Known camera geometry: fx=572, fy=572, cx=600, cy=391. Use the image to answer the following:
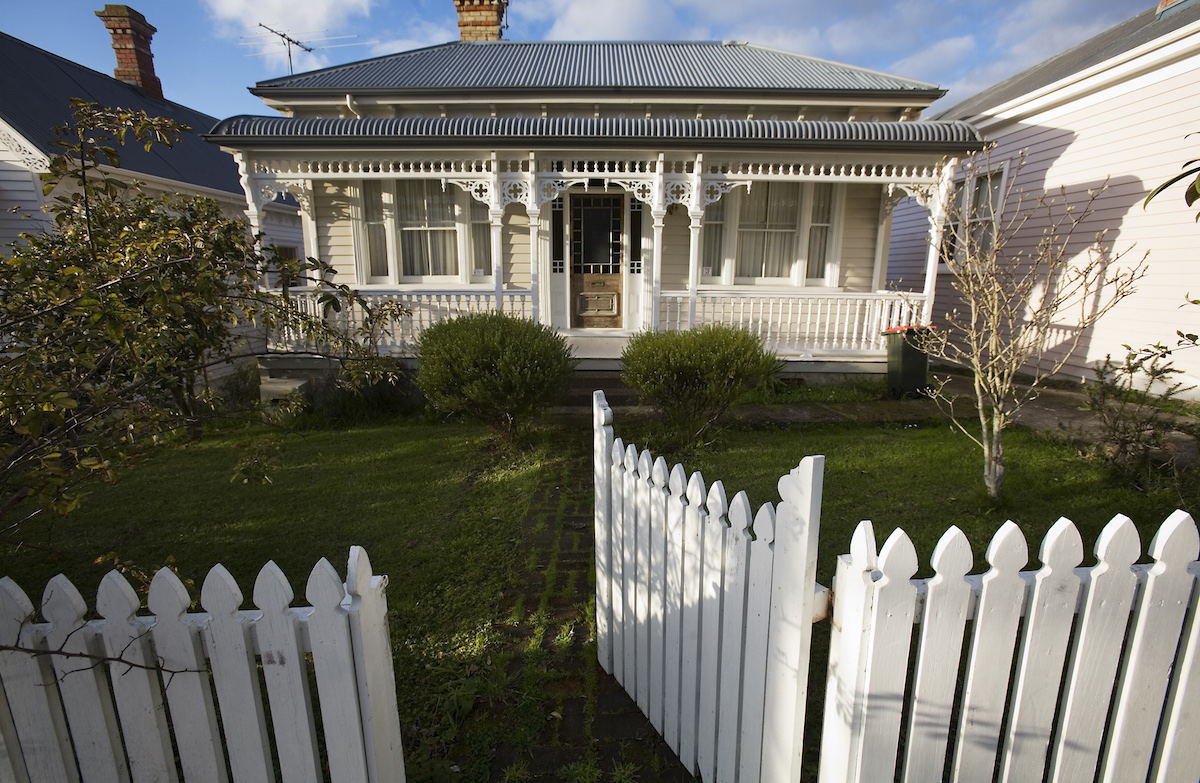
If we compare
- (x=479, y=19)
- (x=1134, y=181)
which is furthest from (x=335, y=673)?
(x=479, y=19)

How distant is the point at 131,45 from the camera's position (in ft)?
47.3

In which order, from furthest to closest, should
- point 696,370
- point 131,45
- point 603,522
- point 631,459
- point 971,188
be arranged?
point 131,45 < point 971,188 < point 696,370 < point 603,522 < point 631,459

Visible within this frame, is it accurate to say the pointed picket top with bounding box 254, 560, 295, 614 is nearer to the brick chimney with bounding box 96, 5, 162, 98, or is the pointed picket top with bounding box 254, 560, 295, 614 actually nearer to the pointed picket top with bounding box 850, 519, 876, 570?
the pointed picket top with bounding box 850, 519, 876, 570

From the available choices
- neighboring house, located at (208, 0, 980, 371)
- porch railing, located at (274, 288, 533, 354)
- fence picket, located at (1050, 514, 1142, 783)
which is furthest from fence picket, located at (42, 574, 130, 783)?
neighboring house, located at (208, 0, 980, 371)

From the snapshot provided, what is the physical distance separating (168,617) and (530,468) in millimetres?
4277

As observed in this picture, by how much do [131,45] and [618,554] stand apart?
19246 millimetres

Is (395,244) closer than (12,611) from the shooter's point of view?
No

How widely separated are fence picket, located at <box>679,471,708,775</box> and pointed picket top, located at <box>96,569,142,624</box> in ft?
5.20

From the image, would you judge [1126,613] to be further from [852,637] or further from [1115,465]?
[1115,465]

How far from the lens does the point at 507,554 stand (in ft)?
13.2

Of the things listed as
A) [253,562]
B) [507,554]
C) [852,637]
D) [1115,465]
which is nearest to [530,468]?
[507,554]

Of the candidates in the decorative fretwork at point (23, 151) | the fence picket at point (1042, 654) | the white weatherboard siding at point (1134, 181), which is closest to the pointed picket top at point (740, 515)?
the fence picket at point (1042, 654)

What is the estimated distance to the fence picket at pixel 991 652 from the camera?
4.81ft

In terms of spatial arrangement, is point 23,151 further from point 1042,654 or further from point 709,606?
point 1042,654
